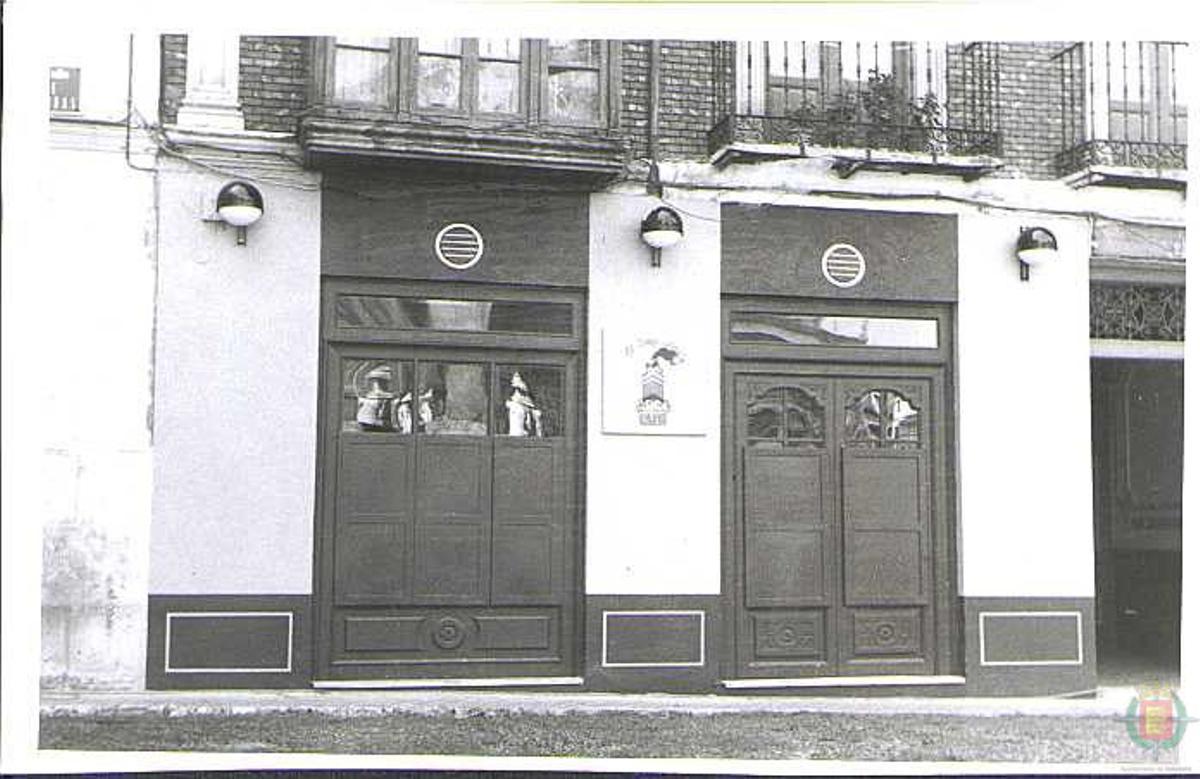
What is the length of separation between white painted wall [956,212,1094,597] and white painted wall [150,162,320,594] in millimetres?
1493

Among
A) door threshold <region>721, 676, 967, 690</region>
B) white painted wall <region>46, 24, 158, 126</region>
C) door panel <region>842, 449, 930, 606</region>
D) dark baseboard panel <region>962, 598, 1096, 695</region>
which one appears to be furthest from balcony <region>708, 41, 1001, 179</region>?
white painted wall <region>46, 24, 158, 126</region>

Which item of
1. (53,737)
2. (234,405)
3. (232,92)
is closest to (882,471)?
(234,405)

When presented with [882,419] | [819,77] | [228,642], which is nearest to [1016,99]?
[819,77]

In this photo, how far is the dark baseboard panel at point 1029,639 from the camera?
119 inches

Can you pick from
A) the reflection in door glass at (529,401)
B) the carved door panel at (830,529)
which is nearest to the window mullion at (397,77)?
the reflection in door glass at (529,401)

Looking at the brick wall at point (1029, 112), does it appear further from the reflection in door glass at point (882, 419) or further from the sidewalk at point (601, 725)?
the sidewalk at point (601, 725)

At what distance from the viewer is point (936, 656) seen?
3.03m

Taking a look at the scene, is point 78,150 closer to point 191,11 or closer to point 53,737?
point 191,11

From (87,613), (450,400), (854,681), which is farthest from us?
(854,681)

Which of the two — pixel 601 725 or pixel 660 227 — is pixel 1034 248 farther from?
pixel 601 725

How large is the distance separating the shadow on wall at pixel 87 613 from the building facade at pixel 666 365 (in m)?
0.06

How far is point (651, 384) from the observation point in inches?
117

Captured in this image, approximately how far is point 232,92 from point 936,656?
2.02 m

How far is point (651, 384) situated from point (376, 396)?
61cm
